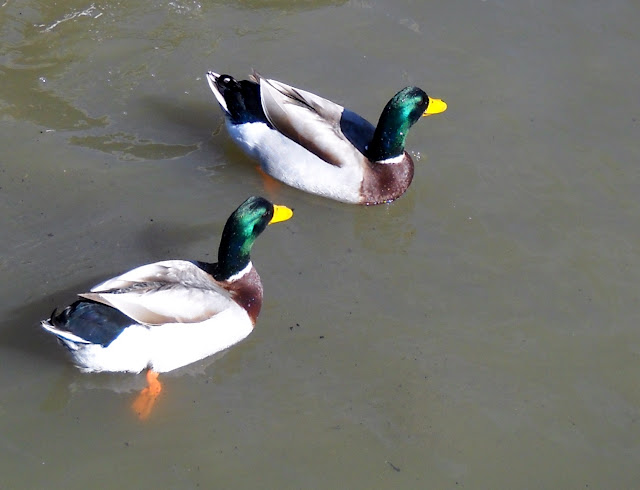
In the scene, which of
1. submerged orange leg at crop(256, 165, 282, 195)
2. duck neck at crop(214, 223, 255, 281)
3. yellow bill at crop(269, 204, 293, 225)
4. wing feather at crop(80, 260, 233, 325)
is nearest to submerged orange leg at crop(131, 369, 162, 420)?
wing feather at crop(80, 260, 233, 325)

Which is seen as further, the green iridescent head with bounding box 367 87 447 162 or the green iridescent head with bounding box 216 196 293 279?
the green iridescent head with bounding box 367 87 447 162

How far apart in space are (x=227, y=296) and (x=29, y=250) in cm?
142

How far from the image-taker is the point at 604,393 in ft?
17.2

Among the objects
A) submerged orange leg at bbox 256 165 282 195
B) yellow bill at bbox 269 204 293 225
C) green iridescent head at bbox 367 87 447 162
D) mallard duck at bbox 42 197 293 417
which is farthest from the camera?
submerged orange leg at bbox 256 165 282 195

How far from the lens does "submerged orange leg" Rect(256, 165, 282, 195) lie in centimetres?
644

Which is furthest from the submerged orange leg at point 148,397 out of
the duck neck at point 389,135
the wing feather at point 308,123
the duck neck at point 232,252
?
the duck neck at point 389,135

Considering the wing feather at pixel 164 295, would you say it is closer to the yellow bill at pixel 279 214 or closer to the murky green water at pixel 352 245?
the murky green water at pixel 352 245

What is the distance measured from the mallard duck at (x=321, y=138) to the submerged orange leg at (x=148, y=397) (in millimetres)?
1991

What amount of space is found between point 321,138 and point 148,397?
2335mm

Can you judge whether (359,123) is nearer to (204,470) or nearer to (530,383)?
(530,383)

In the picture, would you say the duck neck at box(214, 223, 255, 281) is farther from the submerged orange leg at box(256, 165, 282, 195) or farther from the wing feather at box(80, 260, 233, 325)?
the submerged orange leg at box(256, 165, 282, 195)

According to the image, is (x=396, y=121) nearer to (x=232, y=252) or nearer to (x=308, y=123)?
(x=308, y=123)

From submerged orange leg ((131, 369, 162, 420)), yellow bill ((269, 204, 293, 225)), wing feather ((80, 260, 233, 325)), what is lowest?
submerged orange leg ((131, 369, 162, 420))

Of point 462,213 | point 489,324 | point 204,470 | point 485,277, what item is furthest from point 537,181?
point 204,470
